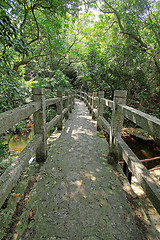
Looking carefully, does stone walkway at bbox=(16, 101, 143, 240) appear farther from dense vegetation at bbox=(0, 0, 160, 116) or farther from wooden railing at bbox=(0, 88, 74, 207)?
dense vegetation at bbox=(0, 0, 160, 116)

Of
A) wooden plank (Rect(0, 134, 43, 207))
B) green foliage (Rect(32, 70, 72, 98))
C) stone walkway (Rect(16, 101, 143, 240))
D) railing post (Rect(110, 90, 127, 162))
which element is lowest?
stone walkway (Rect(16, 101, 143, 240))

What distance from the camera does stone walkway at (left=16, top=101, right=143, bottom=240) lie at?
124 cm

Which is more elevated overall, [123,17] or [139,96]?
[123,17]

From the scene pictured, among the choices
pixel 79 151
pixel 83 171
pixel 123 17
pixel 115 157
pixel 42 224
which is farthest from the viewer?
pixel 123 17

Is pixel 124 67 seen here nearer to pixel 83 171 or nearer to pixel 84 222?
pixel 83 171

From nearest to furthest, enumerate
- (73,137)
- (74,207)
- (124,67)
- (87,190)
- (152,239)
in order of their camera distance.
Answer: (152,239) → (74,207) → (87,190) → (73,137) → (124,67)

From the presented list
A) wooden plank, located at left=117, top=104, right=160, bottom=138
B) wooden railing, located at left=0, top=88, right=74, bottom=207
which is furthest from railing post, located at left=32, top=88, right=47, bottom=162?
wooden plank, located at left=117, top=104, right=160, bottom=138

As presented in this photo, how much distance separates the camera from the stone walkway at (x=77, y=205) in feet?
4.07

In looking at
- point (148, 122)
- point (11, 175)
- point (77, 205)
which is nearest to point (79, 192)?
point (77, 205)

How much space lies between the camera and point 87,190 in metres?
1.76

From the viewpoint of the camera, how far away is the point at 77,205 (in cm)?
153

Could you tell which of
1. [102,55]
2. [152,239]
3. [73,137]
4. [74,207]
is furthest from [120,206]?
[102,55]

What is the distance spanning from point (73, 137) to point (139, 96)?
6.23 meters

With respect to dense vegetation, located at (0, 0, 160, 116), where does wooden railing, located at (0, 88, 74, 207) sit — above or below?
below
